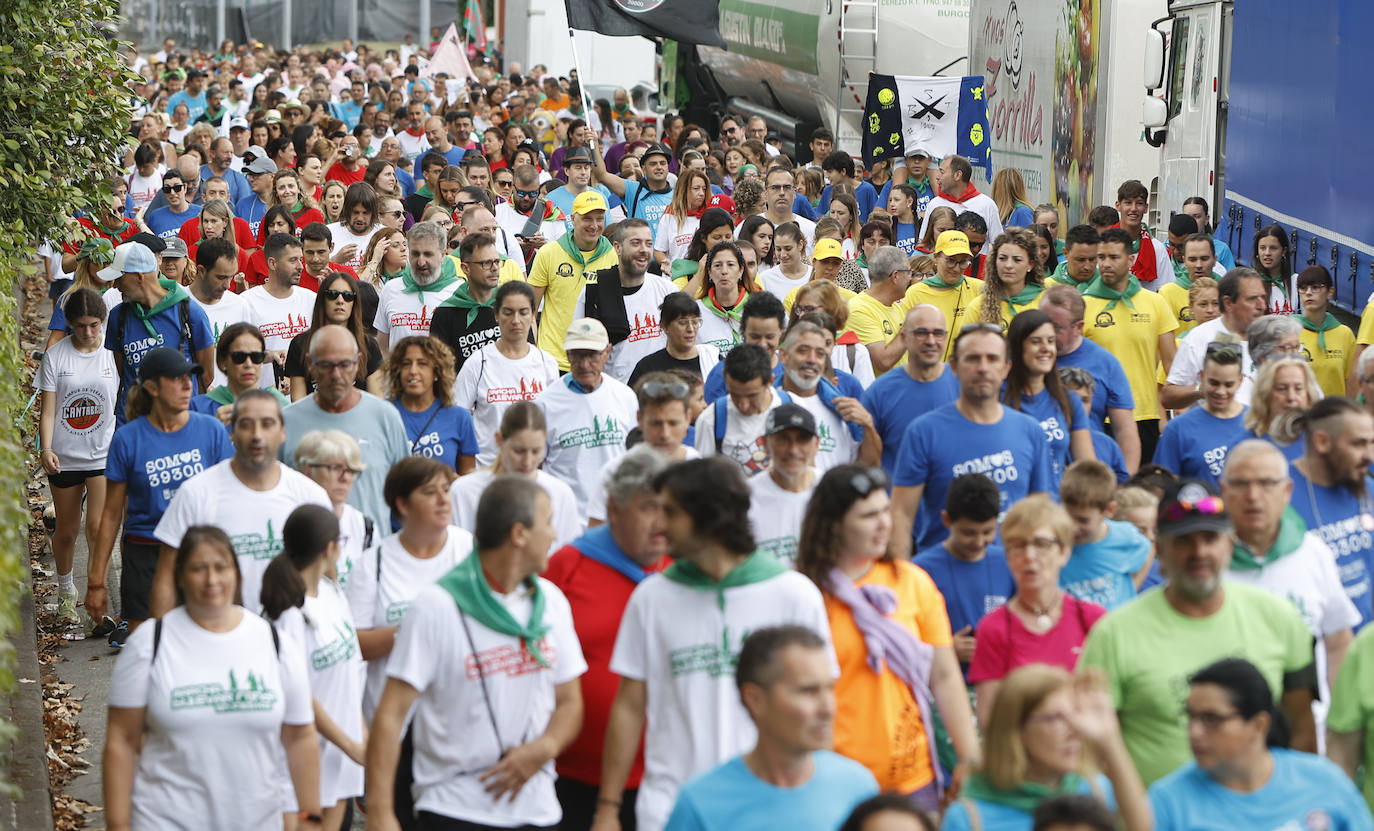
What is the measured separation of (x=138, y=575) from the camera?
8.87 metres

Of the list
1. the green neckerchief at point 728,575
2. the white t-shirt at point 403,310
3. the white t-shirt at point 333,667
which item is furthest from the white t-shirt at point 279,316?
the green neckerchief at point 728,575

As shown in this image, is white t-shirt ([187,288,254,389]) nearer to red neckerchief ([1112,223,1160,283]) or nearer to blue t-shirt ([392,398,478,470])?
blue t-shirt ([392,398,478,470])

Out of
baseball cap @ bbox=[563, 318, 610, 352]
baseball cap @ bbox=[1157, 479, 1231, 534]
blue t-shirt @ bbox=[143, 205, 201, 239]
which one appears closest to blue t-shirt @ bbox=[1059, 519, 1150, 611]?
baseball cap @ bbox=[1157, 479, 1231, 534]

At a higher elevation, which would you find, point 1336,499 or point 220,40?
point 220,40

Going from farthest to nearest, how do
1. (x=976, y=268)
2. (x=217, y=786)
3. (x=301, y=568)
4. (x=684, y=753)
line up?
1. (x=976, y=268)
2. (x=301, y=568)
3. (x=217, y=786)
4. (x=684, y=753)

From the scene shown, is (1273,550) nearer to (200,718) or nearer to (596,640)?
(596,640)

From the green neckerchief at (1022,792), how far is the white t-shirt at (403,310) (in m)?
6.93

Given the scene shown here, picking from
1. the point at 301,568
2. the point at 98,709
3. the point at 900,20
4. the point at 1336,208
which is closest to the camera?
the point at 301,568

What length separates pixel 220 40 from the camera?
63.5 m

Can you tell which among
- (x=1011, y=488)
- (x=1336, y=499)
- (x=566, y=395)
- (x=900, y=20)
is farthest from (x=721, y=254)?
(x=900, y=20)

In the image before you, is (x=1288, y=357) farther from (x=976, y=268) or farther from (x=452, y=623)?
(x=976, y=268)

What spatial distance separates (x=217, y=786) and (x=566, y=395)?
3.14 m

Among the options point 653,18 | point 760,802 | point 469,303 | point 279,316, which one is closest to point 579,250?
point 469,303

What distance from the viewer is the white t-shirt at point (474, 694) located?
215 inches
